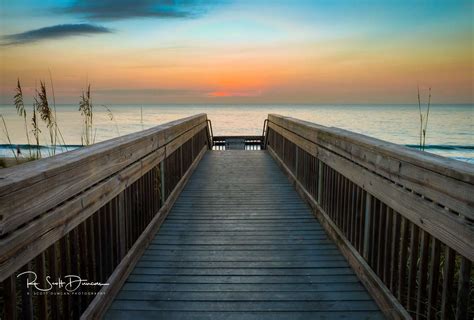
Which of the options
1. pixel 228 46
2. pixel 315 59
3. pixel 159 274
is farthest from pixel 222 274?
pixel 315 59

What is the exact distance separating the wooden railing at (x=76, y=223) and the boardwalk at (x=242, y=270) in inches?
10.6

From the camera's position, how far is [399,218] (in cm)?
280

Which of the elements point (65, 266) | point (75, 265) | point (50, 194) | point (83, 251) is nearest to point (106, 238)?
point (83, 251)

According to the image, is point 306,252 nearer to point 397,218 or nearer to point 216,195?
point 397,218

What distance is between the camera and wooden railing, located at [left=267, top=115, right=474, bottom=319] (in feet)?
6.27

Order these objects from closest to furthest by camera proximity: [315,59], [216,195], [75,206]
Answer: [75,206]
[216,195]
[315,59]

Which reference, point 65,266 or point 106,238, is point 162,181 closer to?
point 106,238

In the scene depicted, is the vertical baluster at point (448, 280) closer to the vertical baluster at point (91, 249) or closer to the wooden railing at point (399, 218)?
the wooden railing at point (399, 218)

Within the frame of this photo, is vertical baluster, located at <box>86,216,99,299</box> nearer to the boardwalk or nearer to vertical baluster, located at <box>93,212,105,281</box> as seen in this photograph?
vertical baluster, located at <box>93,212,105,281</box>

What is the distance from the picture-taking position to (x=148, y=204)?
4.45m

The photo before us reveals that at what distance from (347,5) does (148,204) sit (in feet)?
65.6

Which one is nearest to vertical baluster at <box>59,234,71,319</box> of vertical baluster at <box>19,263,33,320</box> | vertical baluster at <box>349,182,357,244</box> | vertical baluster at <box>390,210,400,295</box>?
vertical baluster at <box>19,263,33,320</box>

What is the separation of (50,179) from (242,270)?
2197 millimetres

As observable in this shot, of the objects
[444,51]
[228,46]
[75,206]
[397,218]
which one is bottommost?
[397,218]
